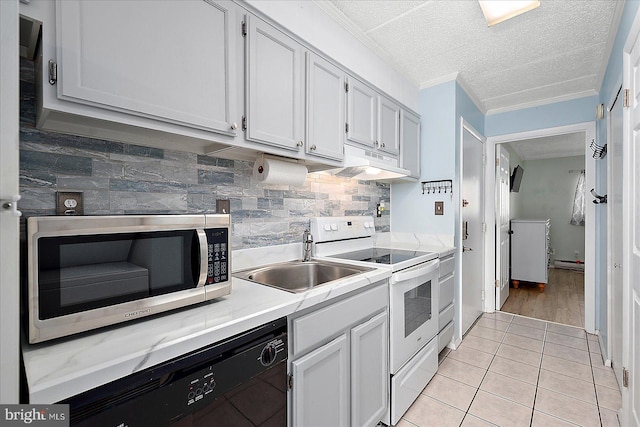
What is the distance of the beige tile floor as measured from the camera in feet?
5.85

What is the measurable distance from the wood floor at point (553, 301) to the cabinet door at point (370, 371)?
2.86 metres

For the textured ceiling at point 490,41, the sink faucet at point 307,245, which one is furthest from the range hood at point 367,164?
the textured ceiling at point 490,41

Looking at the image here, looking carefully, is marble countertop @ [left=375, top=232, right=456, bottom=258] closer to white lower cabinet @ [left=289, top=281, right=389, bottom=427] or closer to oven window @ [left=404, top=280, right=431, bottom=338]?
oven window @ [left=404, top=280, right=431, bottom=338]

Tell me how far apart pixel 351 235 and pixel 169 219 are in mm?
1573

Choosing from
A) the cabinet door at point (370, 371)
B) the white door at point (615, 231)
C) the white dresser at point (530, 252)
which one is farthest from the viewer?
the white dresser at point (530, 252)

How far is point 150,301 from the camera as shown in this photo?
2.94 ft

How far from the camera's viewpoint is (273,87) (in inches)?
56.2

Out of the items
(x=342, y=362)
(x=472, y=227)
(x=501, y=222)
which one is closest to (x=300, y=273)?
(x=342, y=362)

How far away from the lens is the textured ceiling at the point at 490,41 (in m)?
1.84

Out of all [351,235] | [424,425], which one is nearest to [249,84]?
[351,235]

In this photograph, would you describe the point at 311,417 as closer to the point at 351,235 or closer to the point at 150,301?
the point at 150,301

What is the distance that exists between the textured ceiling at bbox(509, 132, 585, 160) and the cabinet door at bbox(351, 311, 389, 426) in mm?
4201

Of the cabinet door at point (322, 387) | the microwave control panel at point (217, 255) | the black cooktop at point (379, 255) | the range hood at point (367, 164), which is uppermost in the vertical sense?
the range hood at point (367, 164)

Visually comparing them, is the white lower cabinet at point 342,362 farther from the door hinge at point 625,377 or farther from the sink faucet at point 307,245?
the door hinge at point 625,377
